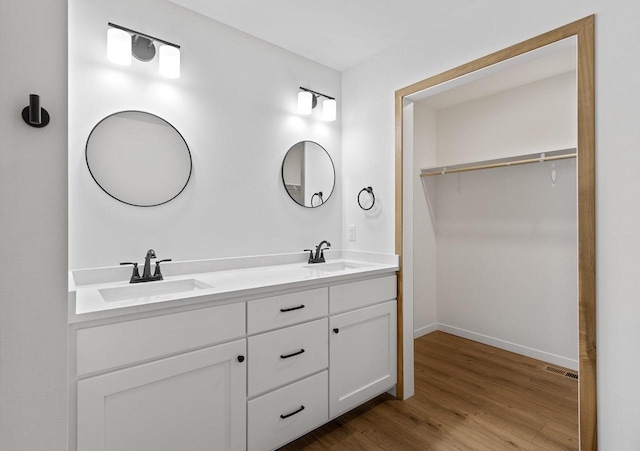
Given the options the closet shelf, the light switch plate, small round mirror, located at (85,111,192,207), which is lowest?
the light switch plate

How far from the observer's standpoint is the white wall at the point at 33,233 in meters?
0.64

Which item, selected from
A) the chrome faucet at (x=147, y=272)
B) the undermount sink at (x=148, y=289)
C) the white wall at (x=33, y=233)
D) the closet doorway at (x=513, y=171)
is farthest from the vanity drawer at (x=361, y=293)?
the white wall at (x=33, y=233)

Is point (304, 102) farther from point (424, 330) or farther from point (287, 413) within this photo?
point (424, 330)

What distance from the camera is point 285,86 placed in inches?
96.7

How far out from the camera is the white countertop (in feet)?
4.19

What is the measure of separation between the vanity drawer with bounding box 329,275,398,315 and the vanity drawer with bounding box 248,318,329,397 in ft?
0.45

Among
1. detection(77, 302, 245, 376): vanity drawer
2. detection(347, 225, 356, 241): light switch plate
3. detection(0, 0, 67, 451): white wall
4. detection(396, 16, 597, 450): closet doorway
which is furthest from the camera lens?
detection(347, 225, 356, 241): light switch plate

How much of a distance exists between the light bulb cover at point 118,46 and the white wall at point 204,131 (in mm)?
66

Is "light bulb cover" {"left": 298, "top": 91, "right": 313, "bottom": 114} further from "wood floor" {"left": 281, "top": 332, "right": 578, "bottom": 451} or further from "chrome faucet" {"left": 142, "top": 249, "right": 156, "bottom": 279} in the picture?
"wood floor" {"left": 281, "top": 332, "right": 578, "bottom": 451}

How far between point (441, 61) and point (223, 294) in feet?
6.24

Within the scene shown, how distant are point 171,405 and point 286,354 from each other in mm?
556

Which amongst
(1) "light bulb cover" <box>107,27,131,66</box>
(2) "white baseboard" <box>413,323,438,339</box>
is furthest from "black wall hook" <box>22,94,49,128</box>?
(2) "white baseboard" <box>413,323,438,339</box>

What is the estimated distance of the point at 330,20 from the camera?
2.10 metres

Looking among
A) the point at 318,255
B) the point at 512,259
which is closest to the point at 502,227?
the point at 512,259
